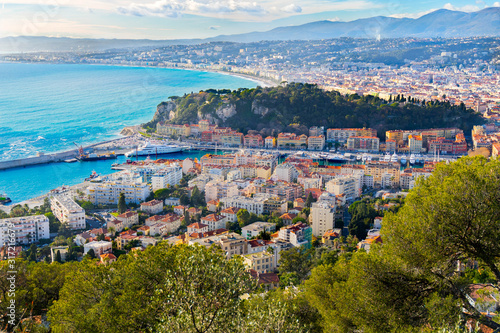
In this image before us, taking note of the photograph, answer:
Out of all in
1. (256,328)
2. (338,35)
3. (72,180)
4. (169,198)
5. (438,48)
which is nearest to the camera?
(256,328)

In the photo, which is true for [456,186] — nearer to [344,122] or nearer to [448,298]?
[448,298]

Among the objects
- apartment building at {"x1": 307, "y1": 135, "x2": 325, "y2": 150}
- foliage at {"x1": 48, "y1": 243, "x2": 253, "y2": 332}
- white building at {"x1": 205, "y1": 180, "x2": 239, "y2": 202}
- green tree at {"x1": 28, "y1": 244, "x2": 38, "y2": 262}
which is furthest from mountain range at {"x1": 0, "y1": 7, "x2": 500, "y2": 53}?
foliage at {"x1": 48, "y1": 243, "x2": 253, "y2": 332}

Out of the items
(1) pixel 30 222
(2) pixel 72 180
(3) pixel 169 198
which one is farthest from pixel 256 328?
(2) pixel 72 180

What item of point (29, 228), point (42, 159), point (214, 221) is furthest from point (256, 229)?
point (42, 159)

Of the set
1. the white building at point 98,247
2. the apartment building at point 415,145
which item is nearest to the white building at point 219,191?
the white building at point 98,247

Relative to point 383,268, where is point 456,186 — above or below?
above

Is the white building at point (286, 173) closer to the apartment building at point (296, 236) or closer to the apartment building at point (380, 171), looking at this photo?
the apartment building at point (380, 171)

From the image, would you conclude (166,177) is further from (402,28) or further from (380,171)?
(402,28)
